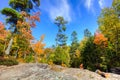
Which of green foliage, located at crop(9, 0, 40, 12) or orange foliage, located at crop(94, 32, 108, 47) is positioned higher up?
green foliage, located at crop(9, 0, 40, 12)

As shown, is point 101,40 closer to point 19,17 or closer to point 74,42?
point 19,17

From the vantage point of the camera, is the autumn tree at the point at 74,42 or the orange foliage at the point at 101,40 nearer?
the orange foliage at the point at 101,40

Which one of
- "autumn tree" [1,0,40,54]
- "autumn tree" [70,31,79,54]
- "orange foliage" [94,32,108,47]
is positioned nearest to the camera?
"autumn tree" [1,0,40,54]

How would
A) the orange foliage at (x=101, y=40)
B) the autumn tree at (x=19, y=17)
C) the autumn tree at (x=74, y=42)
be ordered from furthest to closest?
the autumn tree at (x=74, y=42) < the orange foliage at (x=101, y=40) < the autumn tree at (x=19, y=17)

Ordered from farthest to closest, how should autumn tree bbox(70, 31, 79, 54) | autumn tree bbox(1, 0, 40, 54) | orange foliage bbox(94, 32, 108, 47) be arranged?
autumn tree bbox(70, 31, 79, 54) < orange foliage bbox(94, 32, 108, 47) < autumn tree bbox(1, 0, 40, 54)

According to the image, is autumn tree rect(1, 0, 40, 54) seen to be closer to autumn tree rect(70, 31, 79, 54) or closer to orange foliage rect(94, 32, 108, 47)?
orange foliage rect(94, 32, 108, 47)

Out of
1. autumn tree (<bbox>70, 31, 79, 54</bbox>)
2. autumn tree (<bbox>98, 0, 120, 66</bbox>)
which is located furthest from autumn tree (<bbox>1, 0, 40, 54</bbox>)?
autumn tree (<bbox>70, 31, 79, 54</bbox>)

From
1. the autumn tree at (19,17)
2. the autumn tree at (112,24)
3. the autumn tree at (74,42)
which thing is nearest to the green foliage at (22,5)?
the autumn tree at (19,17)

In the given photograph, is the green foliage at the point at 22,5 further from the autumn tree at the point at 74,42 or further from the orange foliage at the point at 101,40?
the autumn tree at the point at 74,42

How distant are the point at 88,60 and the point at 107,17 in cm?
1510

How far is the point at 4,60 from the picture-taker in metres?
18.2

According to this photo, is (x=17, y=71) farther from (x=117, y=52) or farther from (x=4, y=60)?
(x=117, y=52)

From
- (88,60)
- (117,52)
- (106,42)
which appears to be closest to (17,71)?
(117,52)

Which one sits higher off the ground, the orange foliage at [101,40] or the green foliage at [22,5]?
the green foliage at [22,5]
